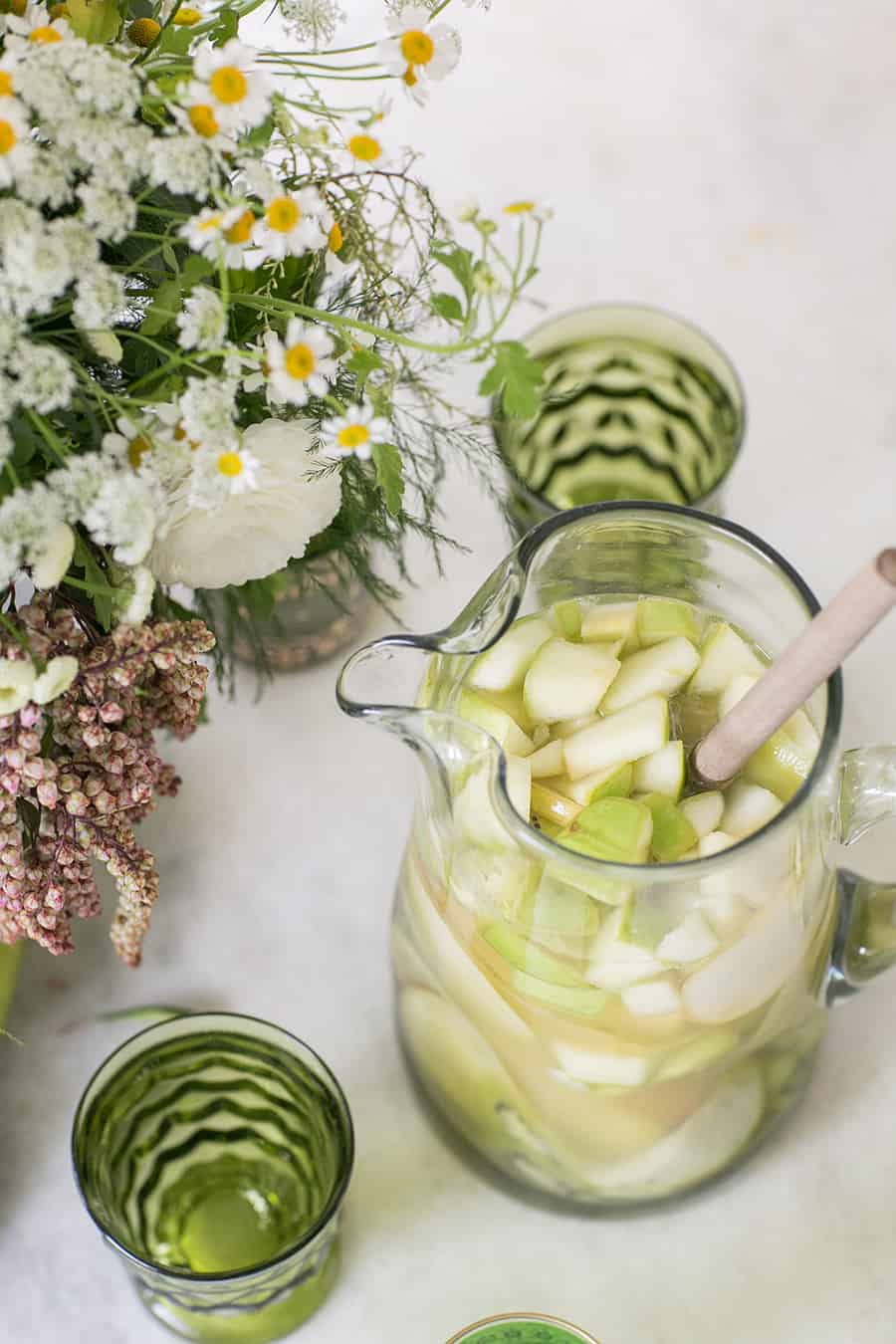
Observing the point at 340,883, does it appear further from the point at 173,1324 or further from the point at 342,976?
the point at 173,1324

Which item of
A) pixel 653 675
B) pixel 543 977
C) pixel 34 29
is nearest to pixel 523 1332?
pixel 543 977

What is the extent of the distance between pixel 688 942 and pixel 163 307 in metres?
0.26

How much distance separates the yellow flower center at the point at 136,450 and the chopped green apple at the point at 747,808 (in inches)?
9.1

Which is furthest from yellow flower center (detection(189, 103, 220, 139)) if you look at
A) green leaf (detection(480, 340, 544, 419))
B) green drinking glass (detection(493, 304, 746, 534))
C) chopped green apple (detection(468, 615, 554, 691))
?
green drinking glass (detection(493, 304, 746, 534))

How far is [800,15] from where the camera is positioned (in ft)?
3.18

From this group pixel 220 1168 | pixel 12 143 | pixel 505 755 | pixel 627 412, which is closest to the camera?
pixel 12 143

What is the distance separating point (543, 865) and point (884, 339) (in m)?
0.49

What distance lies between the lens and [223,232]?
0.43 meters

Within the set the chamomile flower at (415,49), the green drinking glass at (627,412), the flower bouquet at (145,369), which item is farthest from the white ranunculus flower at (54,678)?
the green drinking glass at (627,412)

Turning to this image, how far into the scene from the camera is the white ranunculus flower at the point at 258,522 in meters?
0.49

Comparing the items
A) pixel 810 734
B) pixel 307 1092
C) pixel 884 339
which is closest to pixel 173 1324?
pixel 307 1092

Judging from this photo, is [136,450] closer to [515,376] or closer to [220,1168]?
[515,376]

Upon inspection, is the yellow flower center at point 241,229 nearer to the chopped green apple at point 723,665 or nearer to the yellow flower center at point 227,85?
the yellow flower center at point 227,85

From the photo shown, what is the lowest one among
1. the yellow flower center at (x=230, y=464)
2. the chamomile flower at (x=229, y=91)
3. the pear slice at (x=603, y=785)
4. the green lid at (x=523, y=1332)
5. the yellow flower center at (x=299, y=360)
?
the green lid at (x=523, y=1332)
